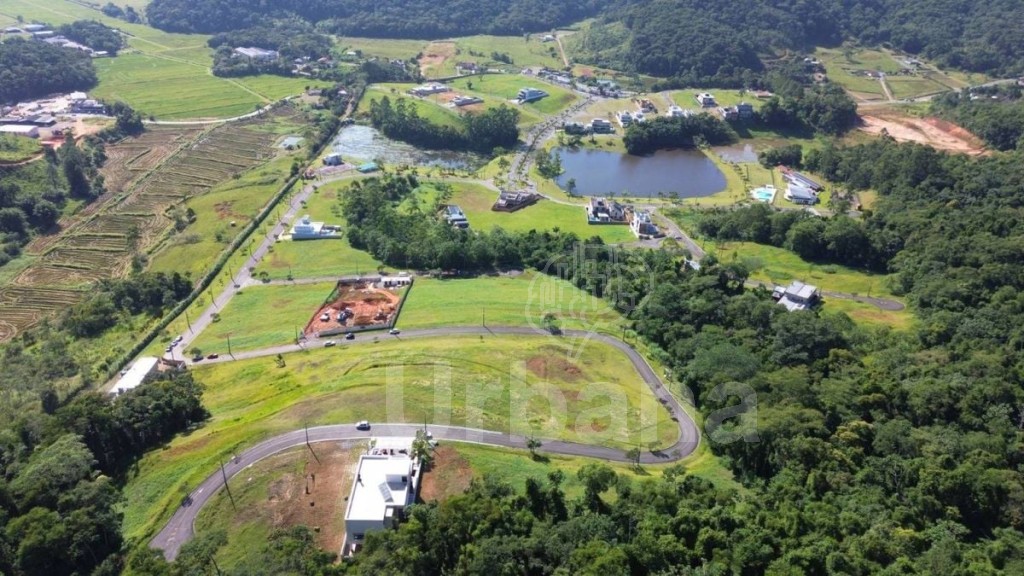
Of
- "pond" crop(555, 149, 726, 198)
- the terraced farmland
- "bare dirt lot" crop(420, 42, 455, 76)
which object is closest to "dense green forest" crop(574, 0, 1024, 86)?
"bare dirt lot" crop(420, 42, 455, 76)

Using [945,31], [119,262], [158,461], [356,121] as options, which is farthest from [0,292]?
[945,31]

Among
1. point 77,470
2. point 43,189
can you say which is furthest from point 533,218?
point 43,189

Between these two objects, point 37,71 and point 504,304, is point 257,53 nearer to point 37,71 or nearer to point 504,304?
point 37,71

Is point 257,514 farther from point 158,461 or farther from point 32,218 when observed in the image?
point 32,218

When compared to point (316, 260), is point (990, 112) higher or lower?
higher

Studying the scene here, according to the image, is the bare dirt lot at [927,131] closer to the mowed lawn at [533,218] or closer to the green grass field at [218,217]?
the mowed lawn at [533,218]

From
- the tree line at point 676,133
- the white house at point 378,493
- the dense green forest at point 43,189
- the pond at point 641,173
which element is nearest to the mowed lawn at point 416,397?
the white house at point 378,493
